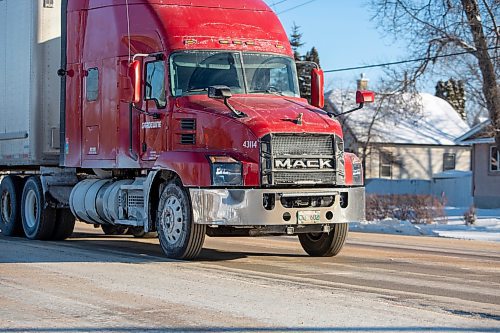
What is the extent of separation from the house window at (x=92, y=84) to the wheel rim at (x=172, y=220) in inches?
127

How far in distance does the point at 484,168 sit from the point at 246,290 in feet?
125

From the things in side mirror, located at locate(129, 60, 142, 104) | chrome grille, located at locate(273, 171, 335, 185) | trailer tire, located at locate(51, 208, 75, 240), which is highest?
side mirror, located at locate(129, 60, 142, 104)

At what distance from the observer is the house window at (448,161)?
59.7 meters

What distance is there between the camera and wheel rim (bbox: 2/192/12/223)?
18.9m

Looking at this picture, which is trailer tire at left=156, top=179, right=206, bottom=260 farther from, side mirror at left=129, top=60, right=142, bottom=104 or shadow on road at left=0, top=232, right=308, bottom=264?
side mirror at left=129, top=60, right=142, bottom=104

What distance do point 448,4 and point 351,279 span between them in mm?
22196

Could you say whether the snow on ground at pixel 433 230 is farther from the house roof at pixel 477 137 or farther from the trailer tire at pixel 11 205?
the house roof at pixel 477 137

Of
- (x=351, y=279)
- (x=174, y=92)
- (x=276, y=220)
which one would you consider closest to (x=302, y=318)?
(x=351, y=279)

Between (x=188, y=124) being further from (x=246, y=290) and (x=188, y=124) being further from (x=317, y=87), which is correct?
(x=246, y=290)

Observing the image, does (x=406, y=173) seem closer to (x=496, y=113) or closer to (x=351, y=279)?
(x=496, y=113)

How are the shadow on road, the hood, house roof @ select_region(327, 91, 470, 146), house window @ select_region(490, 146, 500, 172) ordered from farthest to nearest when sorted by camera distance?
house roof @ select_region(327, 91, 470, 146)
house window @ select_region(490, 146, 500, 172)
the shadow on road
the hood

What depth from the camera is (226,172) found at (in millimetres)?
12875

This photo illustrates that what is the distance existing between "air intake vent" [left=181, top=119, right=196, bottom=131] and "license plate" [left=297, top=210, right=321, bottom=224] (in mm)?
A: 1966

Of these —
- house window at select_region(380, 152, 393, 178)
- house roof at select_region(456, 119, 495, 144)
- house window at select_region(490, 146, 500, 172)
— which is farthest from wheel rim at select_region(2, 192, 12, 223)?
house window at select_region(380, 152, 393, 178)
